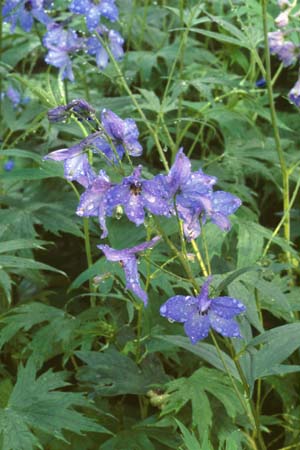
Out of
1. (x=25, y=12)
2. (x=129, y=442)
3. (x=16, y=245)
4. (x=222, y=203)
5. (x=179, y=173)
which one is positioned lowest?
(x=129, y=442)

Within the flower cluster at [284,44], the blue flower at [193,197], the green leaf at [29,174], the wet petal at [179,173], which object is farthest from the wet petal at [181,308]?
the flower cluster at [284,44]

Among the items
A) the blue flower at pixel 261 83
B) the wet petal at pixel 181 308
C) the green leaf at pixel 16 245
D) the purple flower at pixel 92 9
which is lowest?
the blue flower at pixel 261 83

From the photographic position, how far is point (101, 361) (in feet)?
6.88

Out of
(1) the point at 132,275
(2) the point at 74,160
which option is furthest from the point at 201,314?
(2) the point at 74,160

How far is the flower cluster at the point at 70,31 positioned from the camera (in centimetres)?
254

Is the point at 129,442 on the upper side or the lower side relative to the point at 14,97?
upper

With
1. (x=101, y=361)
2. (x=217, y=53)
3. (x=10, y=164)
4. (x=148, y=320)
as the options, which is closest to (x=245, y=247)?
(x=148, y=320)

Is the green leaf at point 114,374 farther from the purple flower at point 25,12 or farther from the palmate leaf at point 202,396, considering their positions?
the purple flower at point 25,12

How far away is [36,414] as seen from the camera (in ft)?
6.19

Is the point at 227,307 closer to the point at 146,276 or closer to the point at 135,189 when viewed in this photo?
the point at 135,189

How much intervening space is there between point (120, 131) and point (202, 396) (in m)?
0.73

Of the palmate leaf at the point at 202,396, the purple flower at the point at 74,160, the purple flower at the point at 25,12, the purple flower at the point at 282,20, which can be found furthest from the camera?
the purple flower at the point at 25,12

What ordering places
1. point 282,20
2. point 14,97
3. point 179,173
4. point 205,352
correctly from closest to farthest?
1. point 179,173
2. point 205,352
3. point 282,20
4. point 14,97

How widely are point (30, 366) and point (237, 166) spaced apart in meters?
1.04
